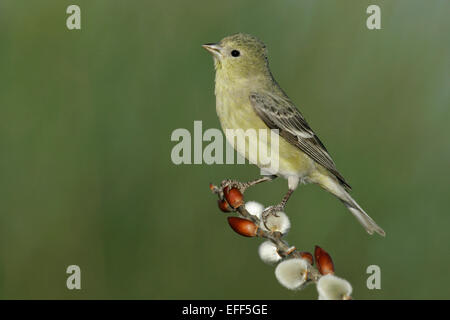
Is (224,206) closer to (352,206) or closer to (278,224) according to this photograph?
(278,224)

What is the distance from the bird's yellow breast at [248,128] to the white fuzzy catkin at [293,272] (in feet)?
5.35

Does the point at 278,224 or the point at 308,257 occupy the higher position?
the point at 278,224

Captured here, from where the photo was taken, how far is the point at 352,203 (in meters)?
3.75

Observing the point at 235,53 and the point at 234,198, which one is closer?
the point at 234,198

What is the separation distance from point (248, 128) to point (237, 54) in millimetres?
585

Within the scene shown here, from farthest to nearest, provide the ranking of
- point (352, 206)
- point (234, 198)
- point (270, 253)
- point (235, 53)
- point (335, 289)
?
point (235, 53), point (352, 206), point (234, 198), point (270, 253), point (335, 289)

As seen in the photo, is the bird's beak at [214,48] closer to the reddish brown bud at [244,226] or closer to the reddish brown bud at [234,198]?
the reddish brown bud at [234,198]

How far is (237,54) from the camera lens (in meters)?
3.86

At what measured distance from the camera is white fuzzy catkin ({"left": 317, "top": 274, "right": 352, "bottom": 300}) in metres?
1.82

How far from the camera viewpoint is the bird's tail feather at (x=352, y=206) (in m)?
3.54

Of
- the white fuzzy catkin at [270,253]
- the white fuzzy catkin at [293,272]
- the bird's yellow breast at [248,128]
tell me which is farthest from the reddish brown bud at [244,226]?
the bird's yellow breast at [248,128]

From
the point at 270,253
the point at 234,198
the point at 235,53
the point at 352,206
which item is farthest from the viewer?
the point at 235,53

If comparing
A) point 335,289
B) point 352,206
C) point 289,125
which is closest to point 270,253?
point 335,289
